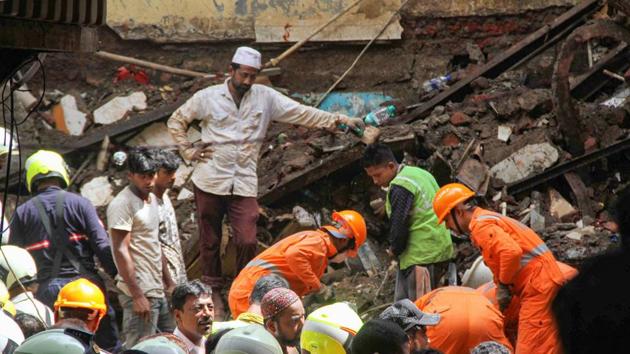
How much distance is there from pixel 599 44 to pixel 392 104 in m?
2.38

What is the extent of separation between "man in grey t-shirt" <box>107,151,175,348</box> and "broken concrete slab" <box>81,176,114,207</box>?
168 inches

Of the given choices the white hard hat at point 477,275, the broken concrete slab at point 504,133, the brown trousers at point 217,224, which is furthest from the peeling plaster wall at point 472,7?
the white hard hat at point 477,275

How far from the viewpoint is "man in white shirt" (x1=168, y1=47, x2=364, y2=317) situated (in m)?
11.4

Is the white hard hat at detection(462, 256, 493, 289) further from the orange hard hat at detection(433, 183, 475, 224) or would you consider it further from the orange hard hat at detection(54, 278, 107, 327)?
the orange hard hat at detection(54, 278, 107, 327)

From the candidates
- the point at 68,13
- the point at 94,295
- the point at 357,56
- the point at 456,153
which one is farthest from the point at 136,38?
the point at 68,13

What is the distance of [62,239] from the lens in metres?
9.44

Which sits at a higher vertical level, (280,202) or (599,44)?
(599,44)

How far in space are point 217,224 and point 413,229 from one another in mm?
2074

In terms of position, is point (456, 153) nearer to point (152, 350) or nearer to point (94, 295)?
point (94, 295)

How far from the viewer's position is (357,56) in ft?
49.1

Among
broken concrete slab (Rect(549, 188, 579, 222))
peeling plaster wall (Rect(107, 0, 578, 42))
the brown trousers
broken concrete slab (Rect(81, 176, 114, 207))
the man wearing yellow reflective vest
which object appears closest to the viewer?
the man wearing yellow reflective vest

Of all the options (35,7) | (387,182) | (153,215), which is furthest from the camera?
(387,182)

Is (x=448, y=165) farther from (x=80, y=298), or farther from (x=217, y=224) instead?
(x=80, y=298)

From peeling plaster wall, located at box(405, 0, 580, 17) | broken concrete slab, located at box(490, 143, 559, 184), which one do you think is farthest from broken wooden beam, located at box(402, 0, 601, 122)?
broken concrete slab, located at box(490, 143, 559, 184)
